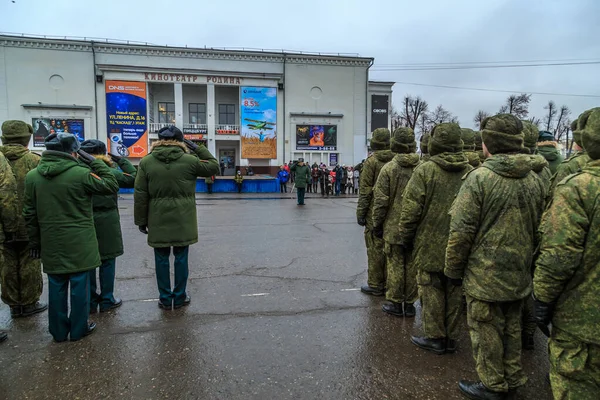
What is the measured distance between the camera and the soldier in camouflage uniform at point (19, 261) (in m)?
4.24

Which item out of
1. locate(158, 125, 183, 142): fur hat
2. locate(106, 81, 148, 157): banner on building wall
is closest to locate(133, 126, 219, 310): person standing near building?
locate(158, 125, 183, 142): fur hat

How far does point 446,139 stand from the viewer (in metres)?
3.45

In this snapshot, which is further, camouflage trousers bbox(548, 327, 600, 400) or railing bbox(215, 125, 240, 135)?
railing bbox(215, 125, 240, 135)

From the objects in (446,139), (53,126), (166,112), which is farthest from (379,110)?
(446,139)

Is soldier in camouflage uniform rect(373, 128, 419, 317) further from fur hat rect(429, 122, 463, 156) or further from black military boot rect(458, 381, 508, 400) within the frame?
black military boot rect(458, 381, 508, 400)

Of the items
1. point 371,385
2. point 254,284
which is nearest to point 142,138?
point 254,284

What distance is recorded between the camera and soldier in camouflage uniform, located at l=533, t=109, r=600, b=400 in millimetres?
1963

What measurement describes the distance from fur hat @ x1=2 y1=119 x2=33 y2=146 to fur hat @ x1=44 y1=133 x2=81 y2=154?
3.74ft

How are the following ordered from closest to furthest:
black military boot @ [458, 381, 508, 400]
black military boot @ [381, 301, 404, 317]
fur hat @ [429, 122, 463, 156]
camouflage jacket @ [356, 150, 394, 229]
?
black military boot @ [458, 381, 508, 400] < fur hat @ [429, 122, 463, 156] < black military boot @ [381, 301, 404, 317] < camouflage jacket @ [356, 150, 394, 229]

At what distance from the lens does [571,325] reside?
204 centimetres

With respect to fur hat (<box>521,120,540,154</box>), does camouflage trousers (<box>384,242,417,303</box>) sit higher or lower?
lower

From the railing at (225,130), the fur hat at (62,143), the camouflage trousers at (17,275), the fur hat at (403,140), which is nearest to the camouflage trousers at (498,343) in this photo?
the fur hat at (403,140)

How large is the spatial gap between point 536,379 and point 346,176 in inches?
816

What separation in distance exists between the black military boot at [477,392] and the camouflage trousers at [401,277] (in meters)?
1.38
